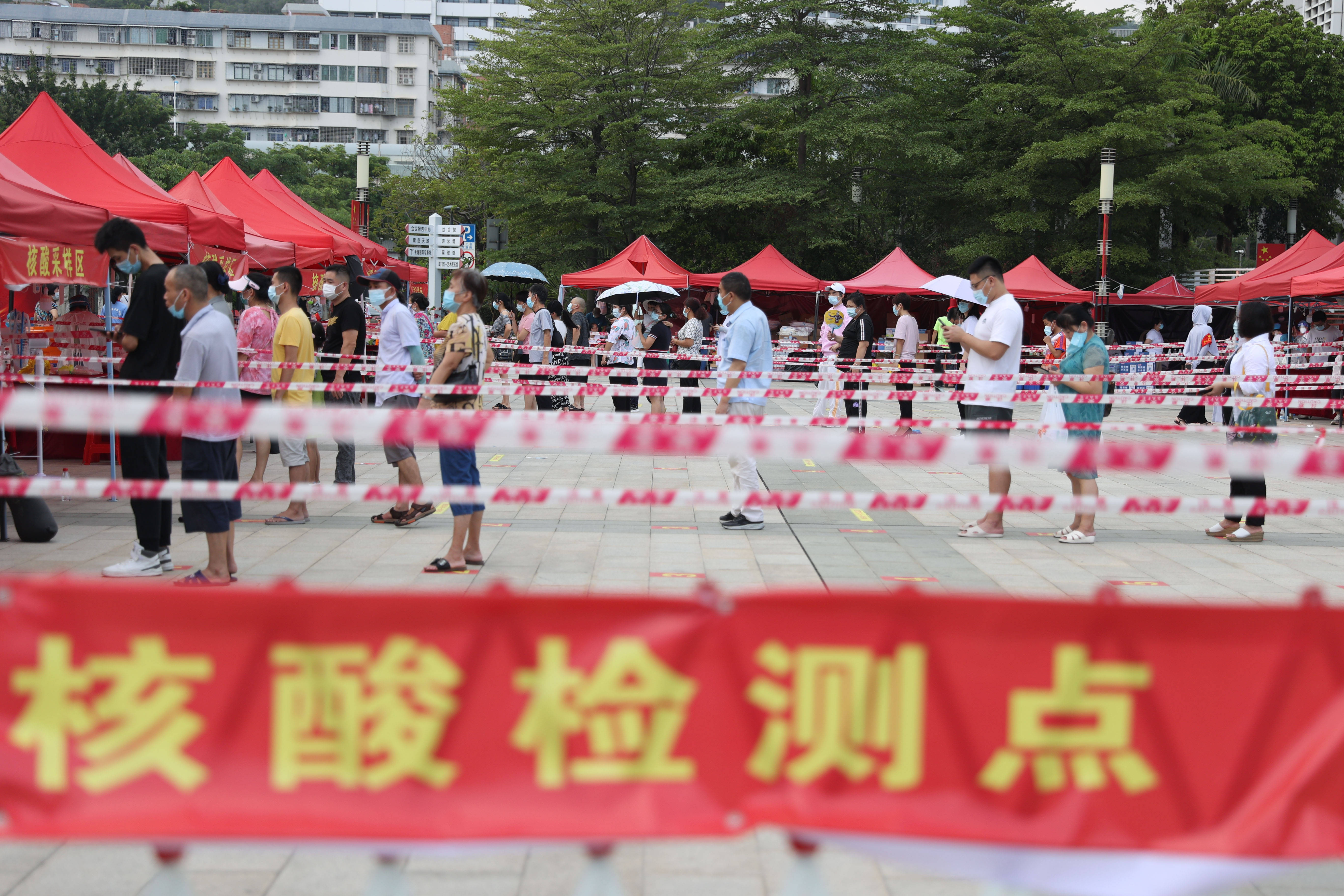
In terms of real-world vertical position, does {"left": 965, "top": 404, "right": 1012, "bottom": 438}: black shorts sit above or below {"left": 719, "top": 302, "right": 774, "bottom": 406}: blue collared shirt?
below

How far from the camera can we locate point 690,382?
715 inches

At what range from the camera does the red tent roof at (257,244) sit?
13.0m

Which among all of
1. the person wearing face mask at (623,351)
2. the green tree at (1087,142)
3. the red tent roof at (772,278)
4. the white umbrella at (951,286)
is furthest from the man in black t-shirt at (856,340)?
the green tree at (1087,142)

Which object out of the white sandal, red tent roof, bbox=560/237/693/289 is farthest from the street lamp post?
the white sandal

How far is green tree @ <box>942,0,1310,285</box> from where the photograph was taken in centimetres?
3203

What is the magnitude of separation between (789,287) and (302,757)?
79.1 ft

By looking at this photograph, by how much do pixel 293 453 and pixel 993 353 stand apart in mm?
5168

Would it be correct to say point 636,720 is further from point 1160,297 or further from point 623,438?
point 1160,297

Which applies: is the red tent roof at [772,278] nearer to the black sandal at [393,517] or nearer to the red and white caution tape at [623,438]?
the black sandal at [393,517]

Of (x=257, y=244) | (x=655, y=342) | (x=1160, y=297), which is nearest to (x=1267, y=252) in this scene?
(x=1160, y=297)

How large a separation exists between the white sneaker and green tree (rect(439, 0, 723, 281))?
28346 millimetres

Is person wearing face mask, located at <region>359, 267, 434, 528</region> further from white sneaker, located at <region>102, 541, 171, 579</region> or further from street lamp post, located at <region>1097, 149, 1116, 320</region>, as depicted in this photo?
street lamp post, located at <region>1097, 149, 1116, 320</region>

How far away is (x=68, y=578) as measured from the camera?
7.55ft

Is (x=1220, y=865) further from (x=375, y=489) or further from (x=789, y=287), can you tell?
(x=789, y=287)
